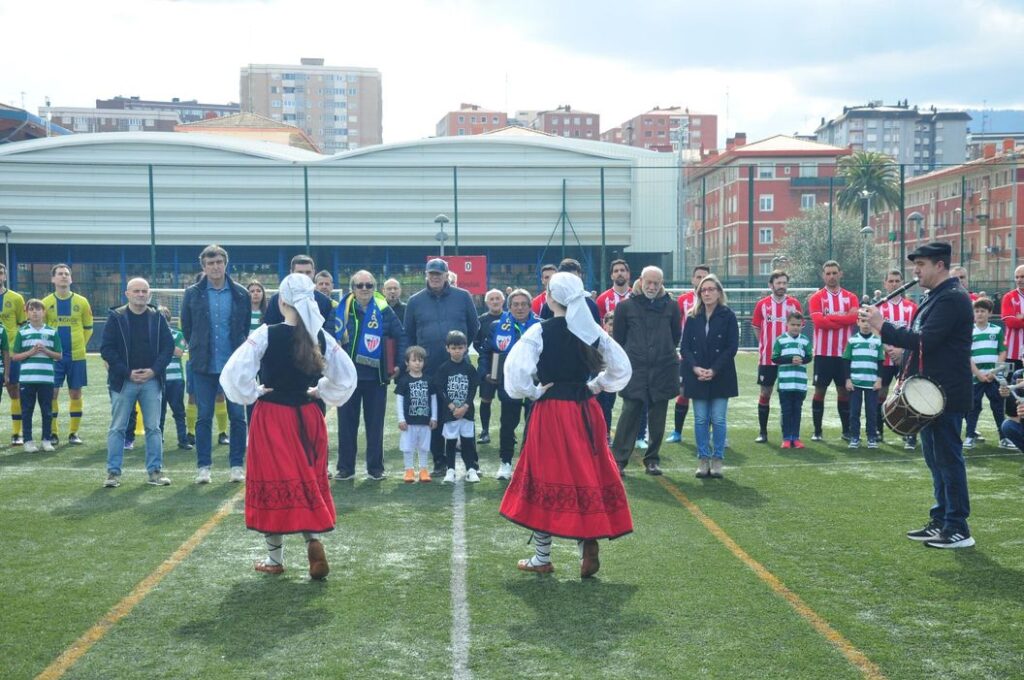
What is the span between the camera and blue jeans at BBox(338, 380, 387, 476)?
10.2 meters

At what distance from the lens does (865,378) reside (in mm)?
11883

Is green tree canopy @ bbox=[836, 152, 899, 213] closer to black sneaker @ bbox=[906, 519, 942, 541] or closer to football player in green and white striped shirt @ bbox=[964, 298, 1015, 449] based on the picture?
football player in green and white striped shirt @ bbox=[964, 298, 1015, 449]

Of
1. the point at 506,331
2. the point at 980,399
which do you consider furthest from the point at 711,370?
the point at 980,399

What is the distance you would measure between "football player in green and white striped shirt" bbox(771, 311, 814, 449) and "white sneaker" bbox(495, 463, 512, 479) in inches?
145

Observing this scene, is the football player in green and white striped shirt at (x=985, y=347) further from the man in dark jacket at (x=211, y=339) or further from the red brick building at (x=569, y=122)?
the red brick building at (x=569, y=122)

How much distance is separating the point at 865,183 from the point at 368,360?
72.1 meters

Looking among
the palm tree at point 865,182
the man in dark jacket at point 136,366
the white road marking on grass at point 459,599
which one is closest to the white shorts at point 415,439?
the white road marking on grass at point 459,599

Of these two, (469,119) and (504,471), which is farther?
(469,119)

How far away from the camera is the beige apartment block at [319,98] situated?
522 feet

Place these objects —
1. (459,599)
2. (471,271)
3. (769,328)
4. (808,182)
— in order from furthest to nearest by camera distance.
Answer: (808,182), (471,271), (769,328), (459,599)

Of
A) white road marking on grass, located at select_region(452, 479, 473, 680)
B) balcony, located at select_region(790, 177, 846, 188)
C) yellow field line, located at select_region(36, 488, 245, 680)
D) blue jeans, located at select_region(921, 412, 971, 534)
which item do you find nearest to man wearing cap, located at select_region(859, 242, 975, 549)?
blue jeans, located at select_region(921, 412, 971, 534)

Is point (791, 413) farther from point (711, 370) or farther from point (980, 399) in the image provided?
point (711, 370)

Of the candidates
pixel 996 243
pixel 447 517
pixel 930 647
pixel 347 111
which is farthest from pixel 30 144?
pixel 347 111

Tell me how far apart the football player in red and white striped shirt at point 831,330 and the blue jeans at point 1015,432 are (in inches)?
73.1
